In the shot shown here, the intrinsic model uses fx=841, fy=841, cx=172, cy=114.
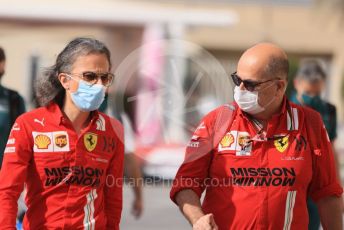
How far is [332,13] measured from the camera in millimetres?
40531

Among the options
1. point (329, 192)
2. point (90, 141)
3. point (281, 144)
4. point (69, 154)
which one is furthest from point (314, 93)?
point (69, 154)

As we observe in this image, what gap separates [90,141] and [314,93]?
11.7 ft

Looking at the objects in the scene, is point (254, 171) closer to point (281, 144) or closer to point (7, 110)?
point (281, 144)

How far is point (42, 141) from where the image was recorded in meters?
4.41

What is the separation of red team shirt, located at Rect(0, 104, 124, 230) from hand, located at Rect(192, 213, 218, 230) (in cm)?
60

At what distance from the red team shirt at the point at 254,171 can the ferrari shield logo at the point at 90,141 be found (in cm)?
49

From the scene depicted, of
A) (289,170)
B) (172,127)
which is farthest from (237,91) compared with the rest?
(172,127)

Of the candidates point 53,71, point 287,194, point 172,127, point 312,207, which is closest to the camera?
point 287,194

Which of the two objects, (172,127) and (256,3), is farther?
(256,3)

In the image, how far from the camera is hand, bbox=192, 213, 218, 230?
4.17 meters

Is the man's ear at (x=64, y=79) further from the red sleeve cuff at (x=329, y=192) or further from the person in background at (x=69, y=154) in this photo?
the red sleeve cuff at (x=329, y=192)

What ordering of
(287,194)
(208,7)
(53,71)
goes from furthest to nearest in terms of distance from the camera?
(208,7) < (53,71) < (287,194)

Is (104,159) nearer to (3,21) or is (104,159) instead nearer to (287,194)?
(287,194)

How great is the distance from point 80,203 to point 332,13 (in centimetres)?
3743
